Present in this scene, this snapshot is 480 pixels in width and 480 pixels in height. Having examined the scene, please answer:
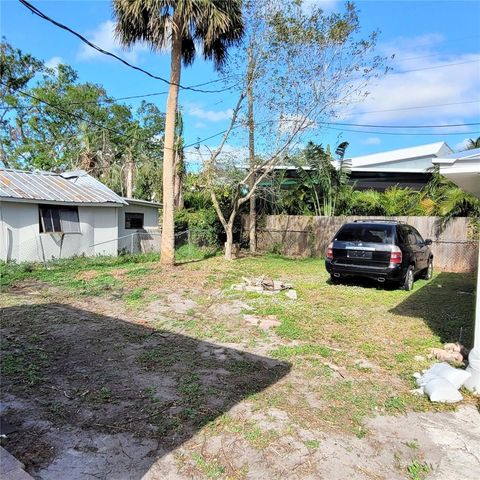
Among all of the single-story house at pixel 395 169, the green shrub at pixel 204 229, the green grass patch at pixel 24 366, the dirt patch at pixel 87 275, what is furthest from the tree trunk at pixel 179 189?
the green grass patch at pixel 24 366

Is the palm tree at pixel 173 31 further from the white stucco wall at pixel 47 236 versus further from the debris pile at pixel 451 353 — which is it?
the debris pile at pixel 451 353

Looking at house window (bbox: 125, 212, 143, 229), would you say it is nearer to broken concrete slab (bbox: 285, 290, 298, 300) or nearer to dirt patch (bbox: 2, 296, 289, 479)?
broken concrete slab (bbox: 285, 290, 298, 300)

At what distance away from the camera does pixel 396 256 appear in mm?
9344

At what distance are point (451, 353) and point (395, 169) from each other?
15809 mm

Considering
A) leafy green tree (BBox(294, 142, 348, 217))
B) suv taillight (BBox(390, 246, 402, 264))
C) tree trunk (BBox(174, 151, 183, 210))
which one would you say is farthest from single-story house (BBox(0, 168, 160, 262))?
suv taillight (BBox(390, 246, 402, 264))

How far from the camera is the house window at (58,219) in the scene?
14.7m

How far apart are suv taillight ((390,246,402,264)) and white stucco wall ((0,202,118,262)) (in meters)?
11.0

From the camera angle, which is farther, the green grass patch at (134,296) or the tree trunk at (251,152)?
the tree trunk at (251,152)

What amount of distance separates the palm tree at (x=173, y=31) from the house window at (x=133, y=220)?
5.78 m

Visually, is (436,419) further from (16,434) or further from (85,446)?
(16,434)

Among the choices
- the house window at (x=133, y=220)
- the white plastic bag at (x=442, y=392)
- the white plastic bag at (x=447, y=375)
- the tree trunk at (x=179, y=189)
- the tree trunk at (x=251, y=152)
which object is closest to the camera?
the white plastic bag at (x=442, y=392)

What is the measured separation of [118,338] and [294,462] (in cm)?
379

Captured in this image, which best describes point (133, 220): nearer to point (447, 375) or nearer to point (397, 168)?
point (397, 168)

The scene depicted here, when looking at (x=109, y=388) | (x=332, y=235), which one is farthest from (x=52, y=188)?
(x=109, y=388)
